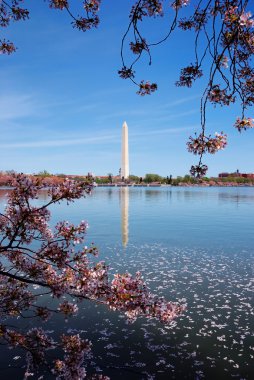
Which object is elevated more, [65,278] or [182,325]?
[65,278]

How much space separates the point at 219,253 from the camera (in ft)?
77.6

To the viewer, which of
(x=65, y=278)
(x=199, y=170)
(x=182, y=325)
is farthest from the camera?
(x=182, y=325)

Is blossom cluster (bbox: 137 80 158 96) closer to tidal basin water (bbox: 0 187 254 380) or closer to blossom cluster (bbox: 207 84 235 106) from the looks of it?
blossom cluster (bbox: 207 84 235 106)

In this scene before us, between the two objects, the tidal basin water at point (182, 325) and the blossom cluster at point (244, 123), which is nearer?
the blossom cluster at point (244, 123)

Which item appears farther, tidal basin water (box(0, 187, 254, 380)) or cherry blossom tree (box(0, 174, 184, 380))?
tidal basin water (box(0, 187, 254, 380))

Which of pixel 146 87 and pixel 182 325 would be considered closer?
pixel 146 87

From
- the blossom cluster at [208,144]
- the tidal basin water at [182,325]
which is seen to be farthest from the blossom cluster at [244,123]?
the tidal basin water at [182,325]

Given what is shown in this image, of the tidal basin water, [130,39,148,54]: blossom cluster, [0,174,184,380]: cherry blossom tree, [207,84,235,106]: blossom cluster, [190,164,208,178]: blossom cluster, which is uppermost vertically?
[130,39,148,54]: blossom cluster

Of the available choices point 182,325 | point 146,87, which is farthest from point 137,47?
point 182,325

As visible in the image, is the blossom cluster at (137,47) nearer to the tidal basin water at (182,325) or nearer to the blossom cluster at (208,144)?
the blossom cluster at (208,144)

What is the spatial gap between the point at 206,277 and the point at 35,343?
39.2 ft

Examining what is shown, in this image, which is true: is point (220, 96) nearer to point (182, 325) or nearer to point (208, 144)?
point (208, 144)

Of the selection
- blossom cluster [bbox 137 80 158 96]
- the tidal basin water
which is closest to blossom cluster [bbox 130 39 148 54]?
blossom cluster [bbox 137 80 158 96]

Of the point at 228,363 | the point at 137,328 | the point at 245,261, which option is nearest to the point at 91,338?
the point at 137,328
